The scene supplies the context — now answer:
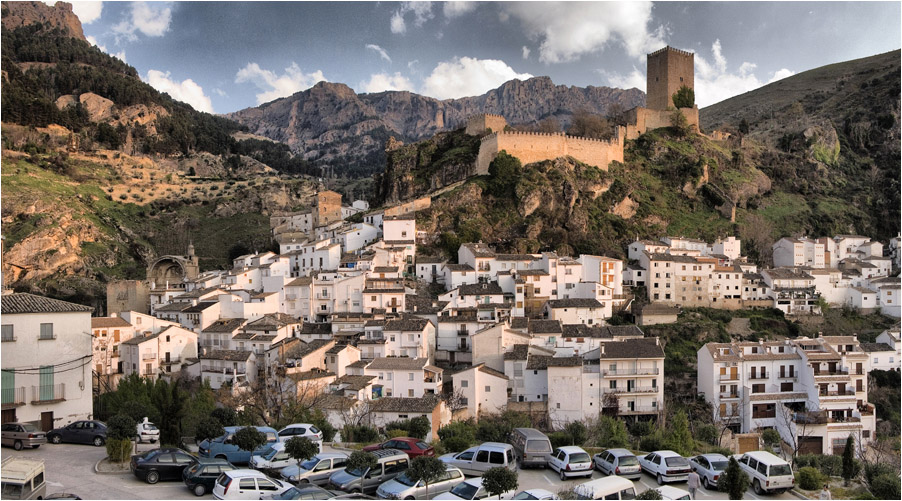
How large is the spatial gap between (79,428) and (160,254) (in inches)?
1817

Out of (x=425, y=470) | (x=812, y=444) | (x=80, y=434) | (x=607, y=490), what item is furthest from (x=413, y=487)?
(x=812, y=444)

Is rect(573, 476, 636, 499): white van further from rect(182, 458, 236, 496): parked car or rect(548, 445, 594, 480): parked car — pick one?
rect(182, 458, 236, 496): parked car

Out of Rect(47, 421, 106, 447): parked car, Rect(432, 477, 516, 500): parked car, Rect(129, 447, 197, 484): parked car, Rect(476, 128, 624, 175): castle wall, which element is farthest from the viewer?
Rect(476, 128, 624, 175): castle wall

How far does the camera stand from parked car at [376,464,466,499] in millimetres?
13656

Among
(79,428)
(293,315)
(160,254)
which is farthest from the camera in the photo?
(160,254)

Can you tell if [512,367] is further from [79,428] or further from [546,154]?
[546,154]

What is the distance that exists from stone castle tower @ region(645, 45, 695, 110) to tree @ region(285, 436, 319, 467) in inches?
2742

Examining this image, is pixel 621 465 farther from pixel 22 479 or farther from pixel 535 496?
pixel 22 479

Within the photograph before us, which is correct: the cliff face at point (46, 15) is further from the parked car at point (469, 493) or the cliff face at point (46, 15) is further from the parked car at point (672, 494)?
the parked car at point (672, 494)

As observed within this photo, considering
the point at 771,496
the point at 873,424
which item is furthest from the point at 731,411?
the point at 771,496

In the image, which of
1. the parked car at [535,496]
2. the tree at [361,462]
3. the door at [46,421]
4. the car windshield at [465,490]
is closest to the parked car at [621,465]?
the parked car at [535,496]

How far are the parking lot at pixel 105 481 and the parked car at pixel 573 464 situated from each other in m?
0.14

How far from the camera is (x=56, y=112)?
254 ft

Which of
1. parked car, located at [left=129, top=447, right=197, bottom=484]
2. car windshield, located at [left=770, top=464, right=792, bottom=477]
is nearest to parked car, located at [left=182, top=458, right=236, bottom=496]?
parked car, located at [left=129, top=447, right=197, bottom=484]
